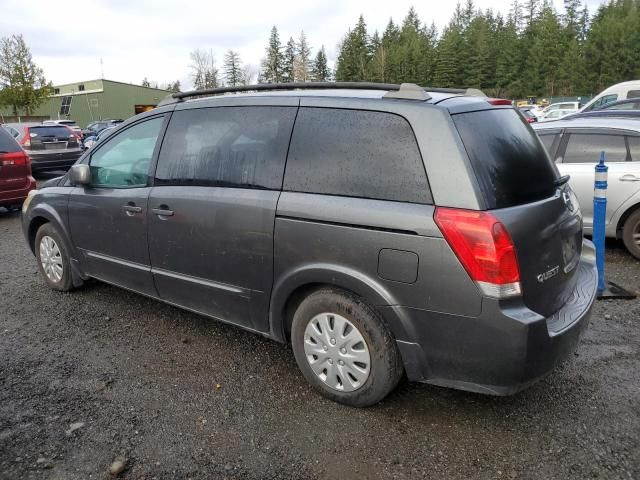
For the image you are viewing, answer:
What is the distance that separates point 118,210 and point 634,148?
5.62 meters

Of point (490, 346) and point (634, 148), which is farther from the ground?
point (634, 148)

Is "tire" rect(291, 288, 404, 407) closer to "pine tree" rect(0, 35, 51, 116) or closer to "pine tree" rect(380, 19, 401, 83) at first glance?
"pine tree" rect(0, 35, 51, 116)

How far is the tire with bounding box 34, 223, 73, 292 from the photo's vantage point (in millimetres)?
4820

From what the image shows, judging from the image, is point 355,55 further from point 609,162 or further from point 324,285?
point 324,285

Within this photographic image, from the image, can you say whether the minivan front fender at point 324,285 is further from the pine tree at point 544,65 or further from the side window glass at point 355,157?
the pine tree at point 544,65

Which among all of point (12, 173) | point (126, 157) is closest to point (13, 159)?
point (12, 173)

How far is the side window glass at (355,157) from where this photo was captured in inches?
104

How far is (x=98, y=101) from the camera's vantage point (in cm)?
5456

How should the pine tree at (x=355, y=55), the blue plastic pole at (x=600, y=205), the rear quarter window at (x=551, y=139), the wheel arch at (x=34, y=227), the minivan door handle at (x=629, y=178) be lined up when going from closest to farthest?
the blue plastic pole at (x=600, y=205)
the wheel arch at (x=34, y=227)
the minivan door handle at (x=629, y=178)
the rear quarter window at (x=551, y=139)
the pine tree at (x=355, y=55)

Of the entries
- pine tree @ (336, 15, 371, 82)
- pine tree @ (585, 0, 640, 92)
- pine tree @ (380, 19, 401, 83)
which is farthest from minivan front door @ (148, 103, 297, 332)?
pine tree @ (336, 15, 371, 82)

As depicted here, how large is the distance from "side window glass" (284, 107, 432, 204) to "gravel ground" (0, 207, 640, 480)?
1277 mm

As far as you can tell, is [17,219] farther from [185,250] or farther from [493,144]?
[493,144]

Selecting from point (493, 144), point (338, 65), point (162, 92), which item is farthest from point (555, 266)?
point (338, 65)

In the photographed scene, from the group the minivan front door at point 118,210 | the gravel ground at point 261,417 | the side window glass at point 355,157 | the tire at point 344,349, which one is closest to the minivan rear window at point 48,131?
the minivan front door at point 118,210
